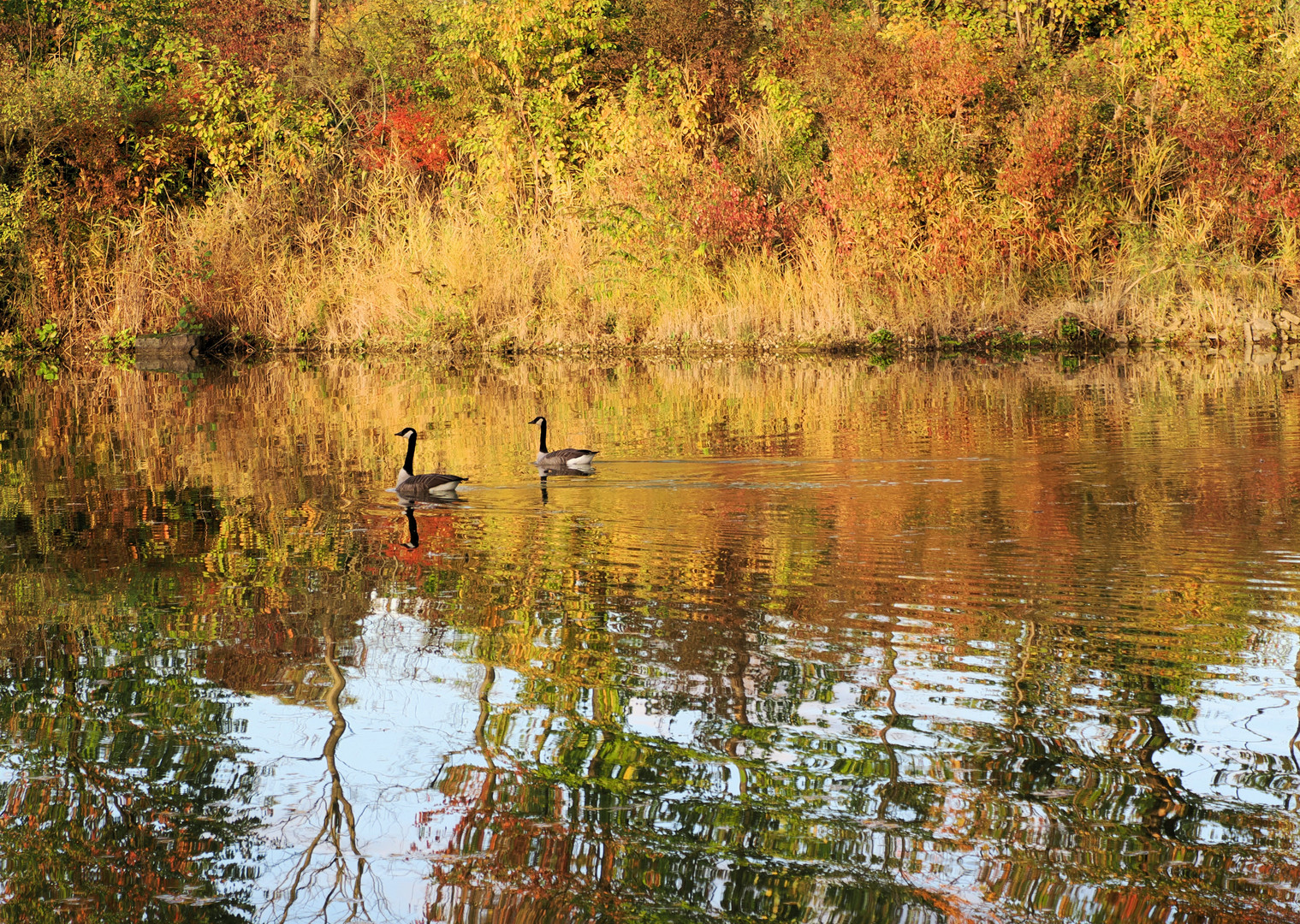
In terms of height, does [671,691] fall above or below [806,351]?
below

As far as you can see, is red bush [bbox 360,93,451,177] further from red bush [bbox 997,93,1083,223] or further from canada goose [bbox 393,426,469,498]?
canada goose [bbox 393,426,469,498]

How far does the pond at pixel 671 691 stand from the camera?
3.94m

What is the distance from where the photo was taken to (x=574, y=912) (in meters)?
3.76

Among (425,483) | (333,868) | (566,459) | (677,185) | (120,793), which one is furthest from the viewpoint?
(677,185)

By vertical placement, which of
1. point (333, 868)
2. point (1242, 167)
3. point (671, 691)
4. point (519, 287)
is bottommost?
point (333, 868)

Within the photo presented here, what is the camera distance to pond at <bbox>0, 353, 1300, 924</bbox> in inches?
155

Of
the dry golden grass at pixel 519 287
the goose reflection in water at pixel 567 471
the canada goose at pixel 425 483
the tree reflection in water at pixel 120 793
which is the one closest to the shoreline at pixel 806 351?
the dry golden grass at pixel 519 287

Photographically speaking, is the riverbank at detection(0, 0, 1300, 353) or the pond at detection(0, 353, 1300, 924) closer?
the pond at detection(0, 353, 1300, 924)

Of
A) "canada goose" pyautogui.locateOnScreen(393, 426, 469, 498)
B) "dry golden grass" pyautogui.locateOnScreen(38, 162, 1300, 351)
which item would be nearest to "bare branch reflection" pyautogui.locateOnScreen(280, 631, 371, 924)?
"canada goose" pyautogui.locateOnScreen(393, 426, 469, 498)

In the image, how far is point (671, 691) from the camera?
5.49 metres

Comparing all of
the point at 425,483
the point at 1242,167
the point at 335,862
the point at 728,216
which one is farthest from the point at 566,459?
the point at 1242,167

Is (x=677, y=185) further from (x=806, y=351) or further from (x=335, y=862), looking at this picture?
(x=335, y=862)

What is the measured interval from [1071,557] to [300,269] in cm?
2451

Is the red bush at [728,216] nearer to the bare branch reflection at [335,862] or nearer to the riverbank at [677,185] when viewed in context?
the riverbank at [677,185]
